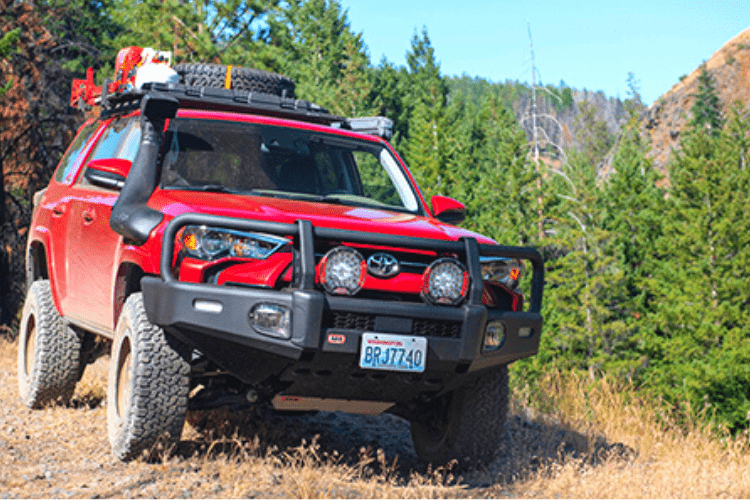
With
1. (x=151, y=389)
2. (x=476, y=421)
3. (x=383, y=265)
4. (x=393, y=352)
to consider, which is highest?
(x=383, y=265)

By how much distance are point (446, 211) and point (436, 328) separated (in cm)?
158

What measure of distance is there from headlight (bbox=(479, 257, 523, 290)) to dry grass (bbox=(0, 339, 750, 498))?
1.18 m

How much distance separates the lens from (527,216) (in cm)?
5025

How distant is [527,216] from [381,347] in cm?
4654

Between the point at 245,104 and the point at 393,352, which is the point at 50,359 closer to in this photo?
the point at 245,104

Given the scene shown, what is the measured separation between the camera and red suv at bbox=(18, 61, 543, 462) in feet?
14.8

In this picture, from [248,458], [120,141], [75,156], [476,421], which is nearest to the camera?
[248,458]

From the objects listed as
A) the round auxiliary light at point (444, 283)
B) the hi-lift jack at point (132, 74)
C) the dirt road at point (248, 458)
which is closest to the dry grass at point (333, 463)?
the dirt road at point (248, 458)

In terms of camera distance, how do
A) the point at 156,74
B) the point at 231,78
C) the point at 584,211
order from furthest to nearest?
the point at 584,211 < the point at 231,78 < the point at 156,74

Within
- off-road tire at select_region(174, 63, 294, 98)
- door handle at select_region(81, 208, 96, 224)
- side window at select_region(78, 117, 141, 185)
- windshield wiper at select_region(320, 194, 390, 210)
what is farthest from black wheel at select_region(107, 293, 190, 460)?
off-road tire at select_region(174, 63, 294, 98)

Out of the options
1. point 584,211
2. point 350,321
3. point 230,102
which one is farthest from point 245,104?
point 584,211

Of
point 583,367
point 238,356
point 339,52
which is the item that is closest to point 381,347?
point 238,356

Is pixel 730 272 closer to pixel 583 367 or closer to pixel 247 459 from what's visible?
pixel 583 367

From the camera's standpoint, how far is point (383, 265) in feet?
15.4
